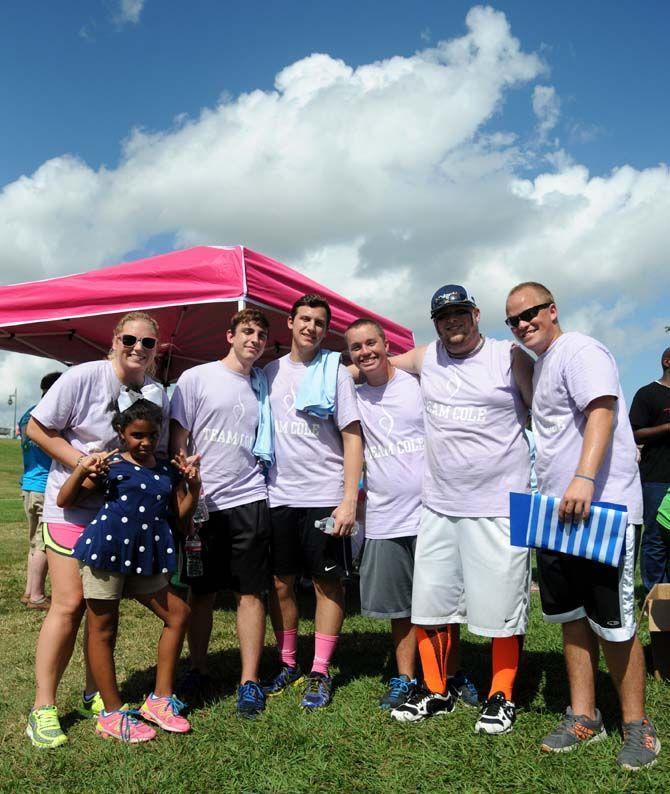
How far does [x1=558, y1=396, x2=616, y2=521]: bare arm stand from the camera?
8.90 ft

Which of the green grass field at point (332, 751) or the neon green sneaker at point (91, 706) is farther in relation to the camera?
the neon green sneaker at point (91, 706)

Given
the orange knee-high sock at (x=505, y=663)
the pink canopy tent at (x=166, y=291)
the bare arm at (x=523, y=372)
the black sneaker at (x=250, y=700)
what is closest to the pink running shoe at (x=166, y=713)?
the black sneaker at (x=250, y=700)

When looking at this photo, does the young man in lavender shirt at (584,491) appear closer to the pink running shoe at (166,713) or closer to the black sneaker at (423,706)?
the black sneaker at (423,706)

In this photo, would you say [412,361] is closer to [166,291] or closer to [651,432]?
[166,291]

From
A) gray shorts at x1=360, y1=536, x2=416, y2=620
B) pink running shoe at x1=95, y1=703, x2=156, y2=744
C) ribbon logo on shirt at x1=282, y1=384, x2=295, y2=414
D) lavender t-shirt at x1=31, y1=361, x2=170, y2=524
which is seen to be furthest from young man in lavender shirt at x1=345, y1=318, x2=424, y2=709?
lavender t-shirt at x1=31, y1=361, x2=170, y2=524

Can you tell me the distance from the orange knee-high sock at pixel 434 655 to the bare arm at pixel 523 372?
4.12 feet

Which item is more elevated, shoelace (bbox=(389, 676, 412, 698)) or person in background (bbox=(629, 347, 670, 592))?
person in background (bbox=(629, 347, 670, 592))

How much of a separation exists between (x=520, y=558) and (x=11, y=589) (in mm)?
5427

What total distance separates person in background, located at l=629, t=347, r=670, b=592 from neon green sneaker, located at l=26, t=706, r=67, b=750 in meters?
4.57

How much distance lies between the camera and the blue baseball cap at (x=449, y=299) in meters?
3.28

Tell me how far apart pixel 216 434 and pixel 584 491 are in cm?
180

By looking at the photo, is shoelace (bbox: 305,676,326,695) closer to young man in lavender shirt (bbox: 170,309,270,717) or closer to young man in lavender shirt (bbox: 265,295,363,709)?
young man in lavender shirt (bbox: 265,295,363,709)

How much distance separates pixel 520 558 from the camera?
10.4ft

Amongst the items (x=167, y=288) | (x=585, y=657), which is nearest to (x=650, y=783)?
(x=585, y=657)
